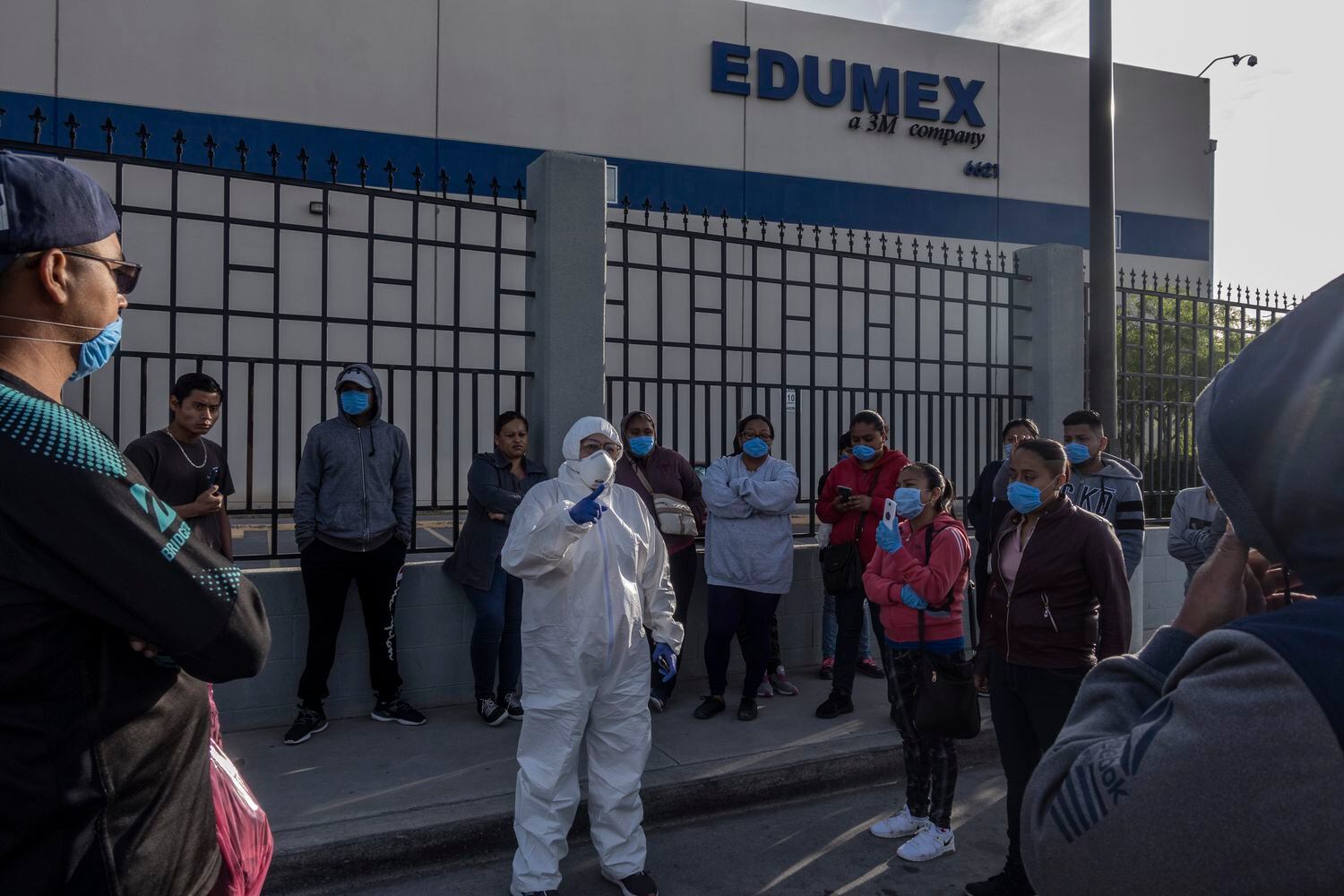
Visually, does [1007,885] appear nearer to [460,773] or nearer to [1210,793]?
[460,773]

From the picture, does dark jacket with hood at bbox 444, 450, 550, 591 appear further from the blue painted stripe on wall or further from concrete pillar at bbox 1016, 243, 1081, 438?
the blue painted stripe on wall

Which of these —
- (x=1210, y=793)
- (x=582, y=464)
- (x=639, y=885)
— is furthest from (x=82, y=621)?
(x=639, y=885)

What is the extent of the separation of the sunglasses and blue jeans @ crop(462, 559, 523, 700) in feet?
13.1

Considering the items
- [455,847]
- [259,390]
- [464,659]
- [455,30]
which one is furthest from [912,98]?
[455,847]

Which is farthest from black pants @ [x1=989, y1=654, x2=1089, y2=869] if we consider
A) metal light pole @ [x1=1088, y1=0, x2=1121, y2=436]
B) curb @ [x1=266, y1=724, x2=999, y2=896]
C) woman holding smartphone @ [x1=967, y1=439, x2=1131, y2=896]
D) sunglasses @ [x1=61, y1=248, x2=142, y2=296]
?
metal light pole @ [x1=1088, y1=0, x2=1121, y2=436]

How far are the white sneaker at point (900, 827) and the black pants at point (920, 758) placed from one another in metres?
0.03

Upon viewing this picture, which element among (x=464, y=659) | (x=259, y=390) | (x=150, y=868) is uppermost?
(x=259, y=390)

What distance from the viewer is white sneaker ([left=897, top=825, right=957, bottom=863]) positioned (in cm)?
388

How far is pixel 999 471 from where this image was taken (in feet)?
18.9

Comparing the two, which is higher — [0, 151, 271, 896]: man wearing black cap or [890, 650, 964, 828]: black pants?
[0, 151, 271, 896]: man wearing black cap

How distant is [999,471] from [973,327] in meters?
8.41

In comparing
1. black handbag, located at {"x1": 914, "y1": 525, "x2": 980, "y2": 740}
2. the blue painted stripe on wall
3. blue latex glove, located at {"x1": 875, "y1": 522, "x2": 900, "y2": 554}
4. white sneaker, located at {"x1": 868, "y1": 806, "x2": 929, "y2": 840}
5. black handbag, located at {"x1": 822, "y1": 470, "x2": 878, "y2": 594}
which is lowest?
white sneaker, located at {"x1": 868, "y1": 806, "x2": 929, "y2": 840}

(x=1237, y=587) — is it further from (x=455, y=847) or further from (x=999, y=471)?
(x=999, y=471)

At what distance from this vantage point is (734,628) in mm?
5766
